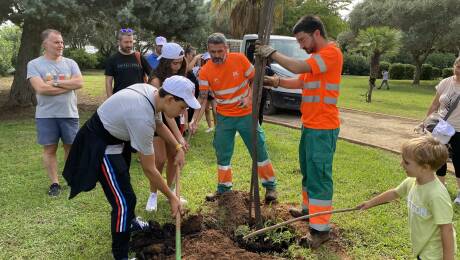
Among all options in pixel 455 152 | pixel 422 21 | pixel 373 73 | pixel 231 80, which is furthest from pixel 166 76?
pixel 422 21

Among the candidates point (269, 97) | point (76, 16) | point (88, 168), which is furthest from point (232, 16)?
point (88, 168)

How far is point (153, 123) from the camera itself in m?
2.85

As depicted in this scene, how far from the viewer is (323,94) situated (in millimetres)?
3678

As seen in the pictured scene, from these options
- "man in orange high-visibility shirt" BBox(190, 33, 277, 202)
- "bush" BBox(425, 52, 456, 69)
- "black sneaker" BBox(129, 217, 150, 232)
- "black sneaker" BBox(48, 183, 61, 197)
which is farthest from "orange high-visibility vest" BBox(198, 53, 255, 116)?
"bush" BBox(425, 52, 456, 69)

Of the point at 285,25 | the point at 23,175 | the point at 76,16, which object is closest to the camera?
the point at 23,175

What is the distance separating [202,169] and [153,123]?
3.42 metres

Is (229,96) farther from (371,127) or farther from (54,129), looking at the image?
(371,127)

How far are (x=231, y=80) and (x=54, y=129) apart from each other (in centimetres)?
230

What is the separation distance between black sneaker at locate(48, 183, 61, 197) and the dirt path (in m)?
5.79

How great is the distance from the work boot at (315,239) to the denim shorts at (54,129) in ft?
10.3

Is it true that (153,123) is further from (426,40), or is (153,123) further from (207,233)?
(426,40)

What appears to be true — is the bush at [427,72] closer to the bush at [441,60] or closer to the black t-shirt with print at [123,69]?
the bush at [441,60]

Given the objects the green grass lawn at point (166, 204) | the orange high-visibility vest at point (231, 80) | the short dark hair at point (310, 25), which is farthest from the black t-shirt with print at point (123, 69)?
the short dark hair at point (310, 25)

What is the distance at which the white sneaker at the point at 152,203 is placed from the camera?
4.56m
